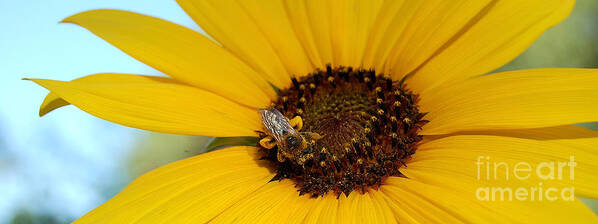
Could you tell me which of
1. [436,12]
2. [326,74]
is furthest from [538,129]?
[326,74]

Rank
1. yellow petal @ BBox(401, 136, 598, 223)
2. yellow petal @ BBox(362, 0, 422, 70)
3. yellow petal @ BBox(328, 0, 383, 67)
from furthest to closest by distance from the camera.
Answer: yellow petal @ BBox(328, 0, 383, 67)
yellow petal @ BBox(362, 0, 422, 70)
yellow petal @ BBox(401, 136, 598, 223)

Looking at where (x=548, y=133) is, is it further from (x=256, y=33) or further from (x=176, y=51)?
(x=176, y=51)

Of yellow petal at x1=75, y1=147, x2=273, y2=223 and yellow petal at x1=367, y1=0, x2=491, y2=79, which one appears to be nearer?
yellow petal at x1=75, y1=147, x2=273, y2=223

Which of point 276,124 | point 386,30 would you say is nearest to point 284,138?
point 276,124

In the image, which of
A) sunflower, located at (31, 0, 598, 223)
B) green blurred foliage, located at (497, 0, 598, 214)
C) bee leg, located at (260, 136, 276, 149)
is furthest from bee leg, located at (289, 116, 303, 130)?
green blurred foliage, located at (497, 0, 598, 214)

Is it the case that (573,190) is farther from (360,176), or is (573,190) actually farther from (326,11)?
(326,11)

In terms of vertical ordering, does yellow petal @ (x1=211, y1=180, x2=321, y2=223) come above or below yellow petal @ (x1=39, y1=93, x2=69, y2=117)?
below

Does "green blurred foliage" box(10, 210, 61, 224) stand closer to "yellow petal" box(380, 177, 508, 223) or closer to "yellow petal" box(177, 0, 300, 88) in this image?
"yellow petal" box(177, 0, 300, 88)

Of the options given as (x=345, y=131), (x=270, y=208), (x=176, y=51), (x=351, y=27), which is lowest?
(x=270, y=208)
